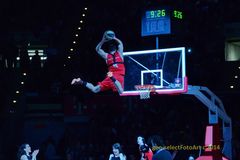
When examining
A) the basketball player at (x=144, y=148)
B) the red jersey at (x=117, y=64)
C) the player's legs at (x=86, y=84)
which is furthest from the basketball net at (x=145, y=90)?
the basketball player at (x=144, y=148)

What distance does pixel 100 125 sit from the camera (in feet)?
56.9

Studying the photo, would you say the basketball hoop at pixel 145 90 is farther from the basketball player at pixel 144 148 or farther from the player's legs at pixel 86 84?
the basketball player at pixel 144 148

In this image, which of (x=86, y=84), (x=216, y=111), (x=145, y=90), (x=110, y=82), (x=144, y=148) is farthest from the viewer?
(x=110, y=82)

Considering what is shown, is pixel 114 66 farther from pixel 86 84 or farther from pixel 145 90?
pixel 145 90

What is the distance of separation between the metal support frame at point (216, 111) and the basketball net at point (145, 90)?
934 mm

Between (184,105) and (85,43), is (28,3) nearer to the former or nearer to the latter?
(85,43)

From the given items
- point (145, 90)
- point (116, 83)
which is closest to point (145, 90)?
point (145, 90)

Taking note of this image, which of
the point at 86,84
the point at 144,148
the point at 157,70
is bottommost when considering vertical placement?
the point at 144,148

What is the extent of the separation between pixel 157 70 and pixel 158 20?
4.74 ft

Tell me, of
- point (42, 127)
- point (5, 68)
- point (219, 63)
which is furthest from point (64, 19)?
point (219, 63)

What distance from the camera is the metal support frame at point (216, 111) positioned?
47.9 ft

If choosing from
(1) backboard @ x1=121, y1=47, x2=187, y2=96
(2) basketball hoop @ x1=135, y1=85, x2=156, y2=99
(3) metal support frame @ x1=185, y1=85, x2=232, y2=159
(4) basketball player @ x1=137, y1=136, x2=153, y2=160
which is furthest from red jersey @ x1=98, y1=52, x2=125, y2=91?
(4) basketball player @ x1=137, y1=136, x2=153, y2=160

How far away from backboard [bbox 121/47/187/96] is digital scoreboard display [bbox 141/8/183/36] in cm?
77

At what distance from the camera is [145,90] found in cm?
1452
